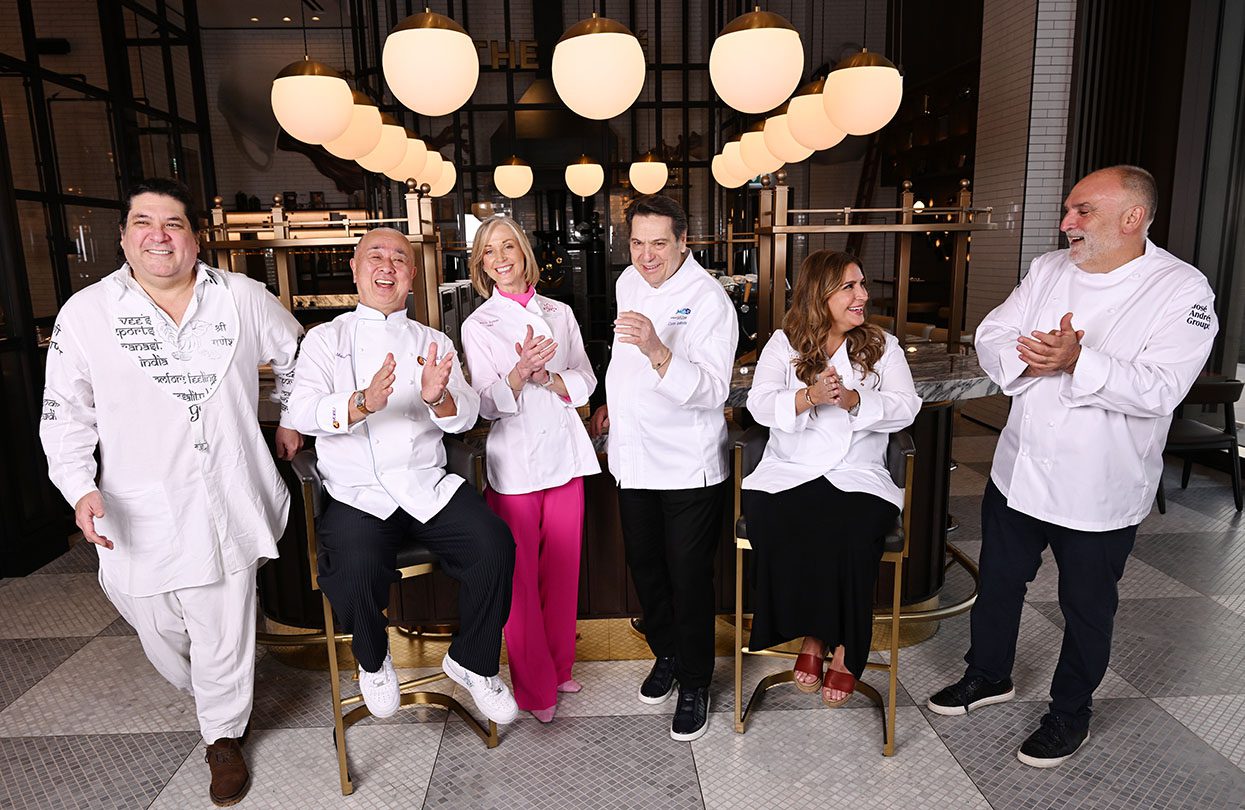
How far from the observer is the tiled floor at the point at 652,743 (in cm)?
235

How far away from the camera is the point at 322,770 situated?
8.22 feet

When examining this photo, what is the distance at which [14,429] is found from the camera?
4.35 meters

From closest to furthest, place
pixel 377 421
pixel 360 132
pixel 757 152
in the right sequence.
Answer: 1. pixel 377 421
2. pixel 360 132
3. pixel 757 152

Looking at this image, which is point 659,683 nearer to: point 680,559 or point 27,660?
point 680,559

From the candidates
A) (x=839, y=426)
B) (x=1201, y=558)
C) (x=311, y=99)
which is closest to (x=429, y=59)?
(x=311, y=99)

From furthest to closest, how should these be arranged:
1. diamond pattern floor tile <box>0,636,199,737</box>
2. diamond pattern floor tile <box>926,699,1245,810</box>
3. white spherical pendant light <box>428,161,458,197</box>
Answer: white spherical pendant light <box>428,161,458,197</box> < diamond pattern floor tile <box>0,636,199,737</box> < diamond pattern floor tile <box>926,699,1245,810</box>

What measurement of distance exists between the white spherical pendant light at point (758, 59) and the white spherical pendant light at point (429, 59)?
1.01m

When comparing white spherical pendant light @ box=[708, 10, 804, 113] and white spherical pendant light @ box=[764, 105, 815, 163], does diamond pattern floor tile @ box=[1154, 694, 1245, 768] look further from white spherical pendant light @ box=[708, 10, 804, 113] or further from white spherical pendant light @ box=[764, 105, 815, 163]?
white spherical pendant light @ box=[764, 105, 815, 163]

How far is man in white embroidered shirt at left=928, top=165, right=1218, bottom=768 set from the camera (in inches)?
85.5

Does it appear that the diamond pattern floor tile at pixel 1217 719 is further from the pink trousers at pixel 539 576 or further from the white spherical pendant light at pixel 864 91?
the white spherical pendant light at pixel 864 91

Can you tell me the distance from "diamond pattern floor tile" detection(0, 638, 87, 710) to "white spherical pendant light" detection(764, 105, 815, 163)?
462cm

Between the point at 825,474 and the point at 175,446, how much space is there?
6.31 ft

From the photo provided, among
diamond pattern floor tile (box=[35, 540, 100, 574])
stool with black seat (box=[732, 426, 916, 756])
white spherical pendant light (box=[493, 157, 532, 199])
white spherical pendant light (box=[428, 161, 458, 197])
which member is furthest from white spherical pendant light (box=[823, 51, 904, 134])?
diamond pattern floor tile (box=[35, 540, 100, 574])

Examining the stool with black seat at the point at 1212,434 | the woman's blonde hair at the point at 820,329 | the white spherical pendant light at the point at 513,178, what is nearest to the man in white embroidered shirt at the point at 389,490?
the woman's blonde hair at the point at 820,329
